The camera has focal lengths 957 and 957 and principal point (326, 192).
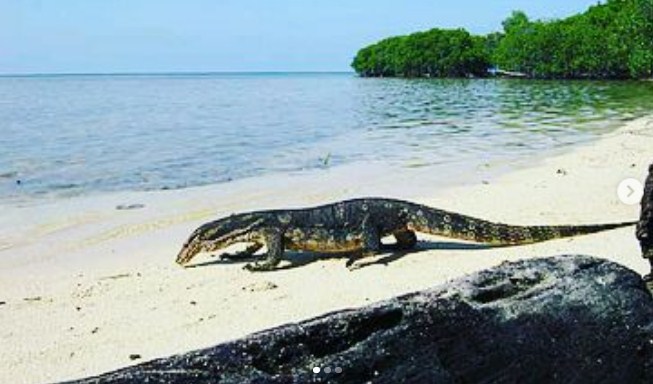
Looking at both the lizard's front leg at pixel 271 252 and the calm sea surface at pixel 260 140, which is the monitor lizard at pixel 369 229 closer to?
the lizard's front leg at pixel 271 252

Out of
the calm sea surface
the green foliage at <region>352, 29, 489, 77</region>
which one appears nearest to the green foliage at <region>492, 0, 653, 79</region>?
the green foliage at <region>352, 29, 489, 77</region>

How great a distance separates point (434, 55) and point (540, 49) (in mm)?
26484

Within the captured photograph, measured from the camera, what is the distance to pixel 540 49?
4060 inches

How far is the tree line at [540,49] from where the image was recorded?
7588 centimetres

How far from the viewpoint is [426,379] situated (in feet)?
9.91

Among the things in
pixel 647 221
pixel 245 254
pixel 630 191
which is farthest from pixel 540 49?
pixel 647 221

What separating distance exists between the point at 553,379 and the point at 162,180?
57.5 feet

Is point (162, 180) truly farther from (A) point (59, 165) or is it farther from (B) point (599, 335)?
(B) point (599, 335)

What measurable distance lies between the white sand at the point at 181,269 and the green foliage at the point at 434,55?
359 ft

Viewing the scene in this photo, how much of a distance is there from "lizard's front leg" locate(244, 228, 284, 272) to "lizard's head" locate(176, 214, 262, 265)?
0.30m

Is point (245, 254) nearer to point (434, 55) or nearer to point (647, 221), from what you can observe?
point (647, 221)

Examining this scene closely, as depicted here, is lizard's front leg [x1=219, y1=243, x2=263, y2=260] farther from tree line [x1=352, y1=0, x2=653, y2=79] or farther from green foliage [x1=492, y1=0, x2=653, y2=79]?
green foliage [x1=492, y1=0, x2=653, y2=79]

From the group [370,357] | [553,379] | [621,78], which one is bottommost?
[621,78]

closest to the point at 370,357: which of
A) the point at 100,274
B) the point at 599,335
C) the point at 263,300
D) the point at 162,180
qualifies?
the point at 599,335
